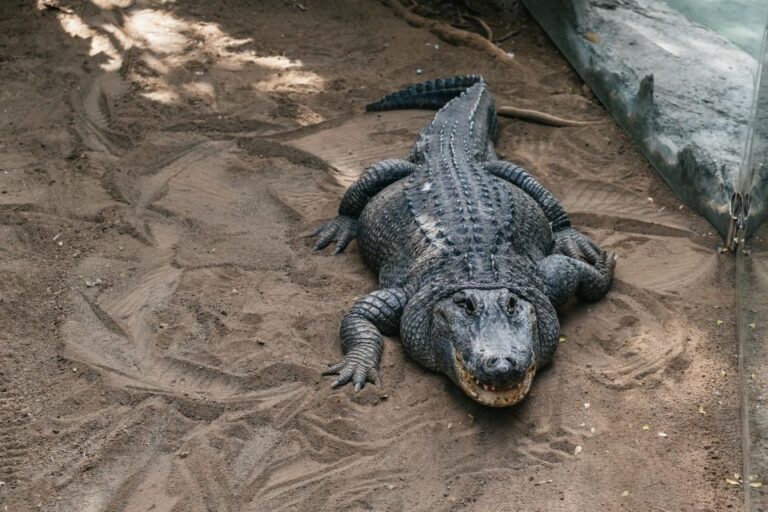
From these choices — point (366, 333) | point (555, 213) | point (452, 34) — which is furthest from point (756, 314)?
point (452, 34)

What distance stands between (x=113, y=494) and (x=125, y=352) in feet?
3.59

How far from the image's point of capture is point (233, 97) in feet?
26.5

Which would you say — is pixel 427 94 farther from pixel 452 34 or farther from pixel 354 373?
pixel 354 373

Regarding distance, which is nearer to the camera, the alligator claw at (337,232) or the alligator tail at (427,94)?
the alligator claw at (337,232)

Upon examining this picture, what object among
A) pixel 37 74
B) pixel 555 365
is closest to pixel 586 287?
pixel 555 365

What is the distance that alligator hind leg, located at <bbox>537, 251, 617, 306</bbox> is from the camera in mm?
5512

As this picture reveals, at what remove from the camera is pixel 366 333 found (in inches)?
206

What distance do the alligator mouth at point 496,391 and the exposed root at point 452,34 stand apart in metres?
4.85

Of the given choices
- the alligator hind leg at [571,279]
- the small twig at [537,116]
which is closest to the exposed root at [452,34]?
the small twig at [537,116]

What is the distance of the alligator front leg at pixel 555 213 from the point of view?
610 centimetres

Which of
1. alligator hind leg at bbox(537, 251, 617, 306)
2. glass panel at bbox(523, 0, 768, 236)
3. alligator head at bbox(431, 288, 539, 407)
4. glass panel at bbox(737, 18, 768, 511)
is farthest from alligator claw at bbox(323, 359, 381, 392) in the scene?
glass panel at bbox(523, 0, 768, 236)

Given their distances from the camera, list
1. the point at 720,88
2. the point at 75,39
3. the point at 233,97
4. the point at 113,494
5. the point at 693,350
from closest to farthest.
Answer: the point at 113,494
the point at 693,350
the point at 720,88
the point at 233,97
the point at 75,39

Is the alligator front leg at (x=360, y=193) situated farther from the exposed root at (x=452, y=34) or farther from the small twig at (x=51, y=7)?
the small twig at (x=51, y=7)

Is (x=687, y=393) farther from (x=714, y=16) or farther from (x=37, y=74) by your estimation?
(x=37, y=74)
